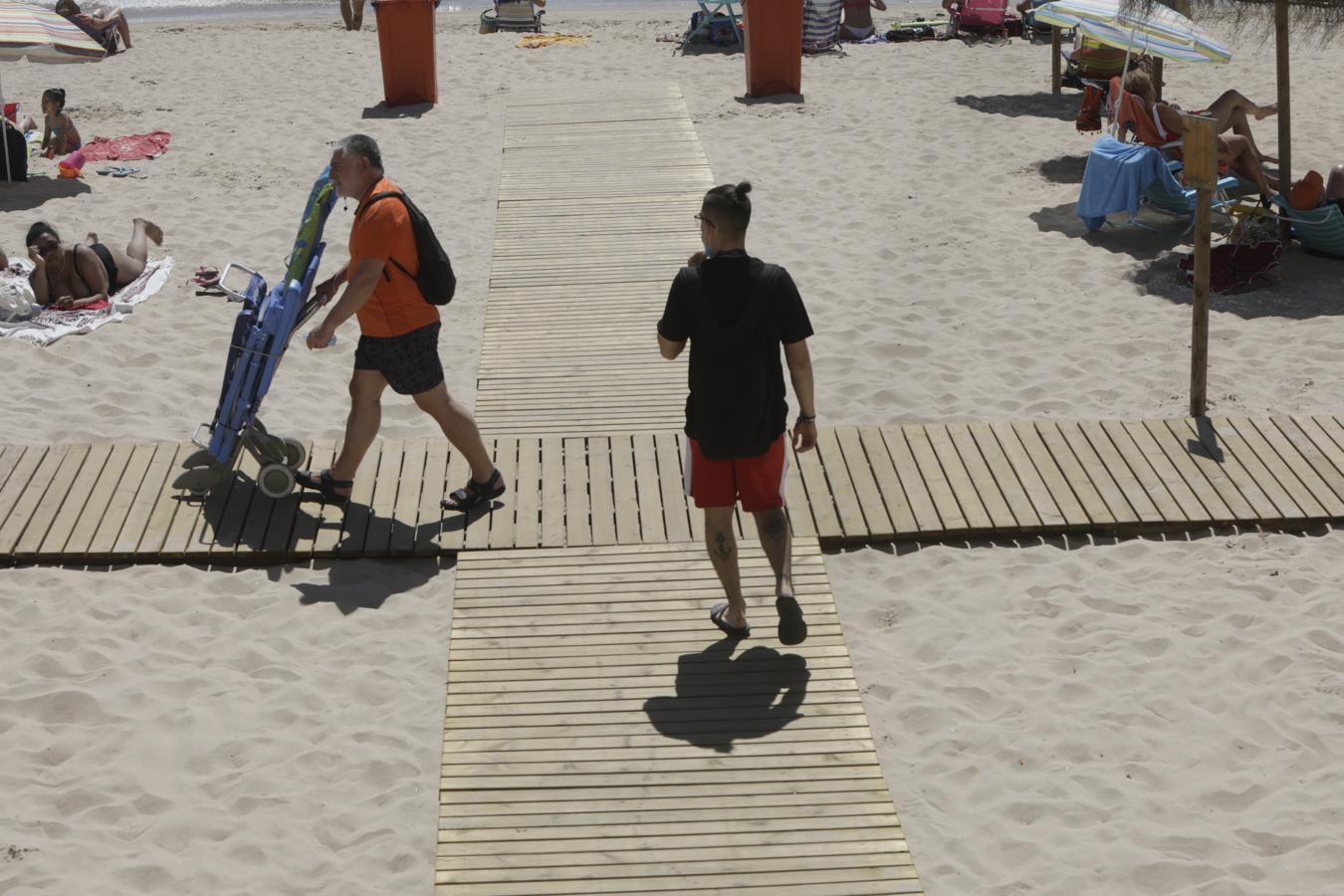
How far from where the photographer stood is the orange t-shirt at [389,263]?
5.57m

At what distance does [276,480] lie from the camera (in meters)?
6.05

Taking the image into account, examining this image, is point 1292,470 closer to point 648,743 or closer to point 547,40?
point 648,743

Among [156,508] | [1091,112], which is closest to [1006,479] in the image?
[156,508]

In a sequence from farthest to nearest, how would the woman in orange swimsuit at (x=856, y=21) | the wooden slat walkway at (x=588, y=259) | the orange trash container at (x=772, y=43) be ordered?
the woman in orange swimsuit at (x=856, y=21), the orange trash container at (x=772, y=43), the wooden slat walkway at (x=588, y=259)

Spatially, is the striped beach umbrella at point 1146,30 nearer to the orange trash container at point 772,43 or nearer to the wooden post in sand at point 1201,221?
the orange trash container at point 772,43

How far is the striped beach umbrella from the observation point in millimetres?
9945

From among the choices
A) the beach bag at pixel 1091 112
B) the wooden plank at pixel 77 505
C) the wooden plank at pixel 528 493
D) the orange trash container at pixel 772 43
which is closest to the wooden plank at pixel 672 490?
the wooden plank at pixel 528 493

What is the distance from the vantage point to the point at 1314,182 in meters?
8.91

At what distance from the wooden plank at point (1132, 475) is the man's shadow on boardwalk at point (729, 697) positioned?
192 cm

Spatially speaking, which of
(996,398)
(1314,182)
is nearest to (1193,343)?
(996,398)

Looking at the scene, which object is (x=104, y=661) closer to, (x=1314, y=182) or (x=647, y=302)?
(x=647, y=302)

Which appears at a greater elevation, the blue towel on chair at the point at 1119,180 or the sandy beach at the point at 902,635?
the blue towel on chair at the point at 1119,180

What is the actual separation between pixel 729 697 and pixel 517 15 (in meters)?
16.5

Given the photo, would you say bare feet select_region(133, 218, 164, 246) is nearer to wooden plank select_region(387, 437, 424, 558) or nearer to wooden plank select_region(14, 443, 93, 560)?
wooden plank select_region(14, 443, 93, 560)
